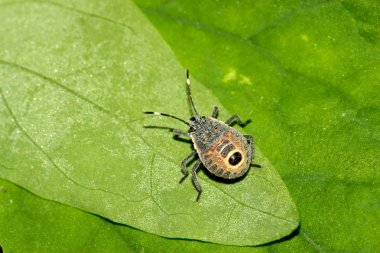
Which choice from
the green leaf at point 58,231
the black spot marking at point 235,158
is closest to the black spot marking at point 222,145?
the black spot marking at point 235,158

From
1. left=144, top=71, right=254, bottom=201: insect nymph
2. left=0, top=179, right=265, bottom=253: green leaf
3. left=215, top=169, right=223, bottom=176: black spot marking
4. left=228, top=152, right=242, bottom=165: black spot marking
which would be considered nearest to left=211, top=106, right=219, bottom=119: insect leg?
left=144, top=71, right=254, bottom=201: insect nymph

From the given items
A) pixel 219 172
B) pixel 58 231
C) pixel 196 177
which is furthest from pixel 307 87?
pixel 58 231

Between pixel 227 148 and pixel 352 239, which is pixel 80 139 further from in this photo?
pixel 352 239

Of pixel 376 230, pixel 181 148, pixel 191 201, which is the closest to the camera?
pixel 376 230

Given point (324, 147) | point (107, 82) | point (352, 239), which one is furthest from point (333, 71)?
point (107, 82)

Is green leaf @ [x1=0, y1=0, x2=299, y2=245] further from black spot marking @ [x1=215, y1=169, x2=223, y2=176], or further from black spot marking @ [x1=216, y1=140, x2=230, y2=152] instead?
black spot marking @ [x1=216, y1=140, x2=230, y2=152]

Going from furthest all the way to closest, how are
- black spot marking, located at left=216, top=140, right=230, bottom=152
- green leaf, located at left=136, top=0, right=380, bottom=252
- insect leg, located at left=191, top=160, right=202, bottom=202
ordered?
1. black spot marking, located at left=216, top=140, right=230, bottom=152
2. insect leg, located at left=191, top=160, right=202, bottom=202
3. green leaf, located at left=136, top=0, right=380, bottom=252

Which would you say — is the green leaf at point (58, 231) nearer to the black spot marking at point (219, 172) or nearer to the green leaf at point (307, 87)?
the black spot marking at point (219, 172)
